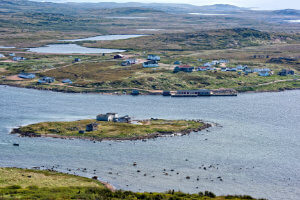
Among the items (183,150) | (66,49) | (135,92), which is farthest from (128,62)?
(183,150)

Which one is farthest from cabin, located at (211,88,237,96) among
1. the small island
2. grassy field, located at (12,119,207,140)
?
grassy field, located at (12,119,207,140)

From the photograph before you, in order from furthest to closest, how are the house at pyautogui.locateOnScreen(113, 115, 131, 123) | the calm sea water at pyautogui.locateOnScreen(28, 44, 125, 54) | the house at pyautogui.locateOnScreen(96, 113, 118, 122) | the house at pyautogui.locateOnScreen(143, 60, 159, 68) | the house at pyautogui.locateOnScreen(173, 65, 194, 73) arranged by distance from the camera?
the calm sea water at pyautogui.locateOnScreen(28, 44, 125, 54) < the house at pyautogui.locateOnScreen(143, 60, 159, 68) < the house at pyautogui.locateOnScreen(173, 65, 194, 73) < the house at pyautogui.locateOnScreen(96, 113, 118, 122) < the house at pyautogui.locateOnScreen(113, 115, 131, 123)

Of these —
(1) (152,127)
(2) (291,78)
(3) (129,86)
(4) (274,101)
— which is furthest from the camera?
(2) (291,78)

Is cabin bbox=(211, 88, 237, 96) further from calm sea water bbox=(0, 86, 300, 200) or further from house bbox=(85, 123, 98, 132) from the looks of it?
house bbox=(85, 123, 98, 132)

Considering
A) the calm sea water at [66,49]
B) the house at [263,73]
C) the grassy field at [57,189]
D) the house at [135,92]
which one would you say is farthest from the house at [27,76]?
the grassy field at [57,189]

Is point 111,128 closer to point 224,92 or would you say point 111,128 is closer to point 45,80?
point 224,92

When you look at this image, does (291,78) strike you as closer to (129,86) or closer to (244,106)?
(244,106)

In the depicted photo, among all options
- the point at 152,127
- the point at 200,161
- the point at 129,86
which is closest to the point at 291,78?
the point at 129,86
